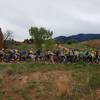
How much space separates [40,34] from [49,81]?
2220 inches

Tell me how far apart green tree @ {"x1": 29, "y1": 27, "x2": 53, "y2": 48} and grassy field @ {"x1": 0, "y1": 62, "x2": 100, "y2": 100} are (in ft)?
169

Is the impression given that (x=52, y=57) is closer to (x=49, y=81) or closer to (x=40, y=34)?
(x=49, y=81)

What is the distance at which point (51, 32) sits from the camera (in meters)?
83.5

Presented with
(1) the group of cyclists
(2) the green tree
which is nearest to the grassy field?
(1) the group of cyclists

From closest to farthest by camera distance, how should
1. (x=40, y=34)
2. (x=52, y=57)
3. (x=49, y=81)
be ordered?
(x=49, y=81) → (x=52, y=57) → (x=40, y=34)

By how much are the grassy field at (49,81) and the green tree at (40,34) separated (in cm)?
5162

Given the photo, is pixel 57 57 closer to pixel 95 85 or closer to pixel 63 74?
pixel 63 74

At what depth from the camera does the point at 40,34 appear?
83562 millimetres

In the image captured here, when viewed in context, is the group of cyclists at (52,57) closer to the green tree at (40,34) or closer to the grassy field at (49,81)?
the grassy field at (49,81)

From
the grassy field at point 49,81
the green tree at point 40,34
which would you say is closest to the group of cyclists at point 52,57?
the grassy field at point 49,81

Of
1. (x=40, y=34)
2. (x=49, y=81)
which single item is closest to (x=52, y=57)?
(x=49, y=81)

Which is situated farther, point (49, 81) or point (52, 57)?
point (52, 57)

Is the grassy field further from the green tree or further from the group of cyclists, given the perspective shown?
the green tree

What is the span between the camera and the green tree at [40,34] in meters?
82.5
